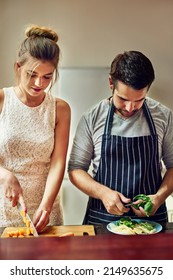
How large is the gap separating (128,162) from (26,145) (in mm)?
298

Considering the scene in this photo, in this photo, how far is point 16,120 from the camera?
3.51 ft

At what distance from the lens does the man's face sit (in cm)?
104

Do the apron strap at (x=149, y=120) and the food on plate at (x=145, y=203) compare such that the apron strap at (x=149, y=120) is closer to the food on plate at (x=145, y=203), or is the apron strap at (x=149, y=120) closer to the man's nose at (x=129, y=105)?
the man's nose at (x=129, y=105)

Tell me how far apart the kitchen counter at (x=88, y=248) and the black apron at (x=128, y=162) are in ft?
1.43

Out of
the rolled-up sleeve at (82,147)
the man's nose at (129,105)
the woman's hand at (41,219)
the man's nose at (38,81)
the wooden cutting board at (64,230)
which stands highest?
the man's nose at (38,81)

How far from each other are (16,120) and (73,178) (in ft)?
0.77

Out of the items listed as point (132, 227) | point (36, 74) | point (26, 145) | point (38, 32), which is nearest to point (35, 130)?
point (26, 145)

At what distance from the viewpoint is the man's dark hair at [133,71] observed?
1022 mm

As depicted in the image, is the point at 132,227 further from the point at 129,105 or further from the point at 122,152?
the point at 129,105

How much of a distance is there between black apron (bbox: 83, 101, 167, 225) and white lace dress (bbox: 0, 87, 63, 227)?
0.55 ft

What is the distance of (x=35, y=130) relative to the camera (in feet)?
3.52

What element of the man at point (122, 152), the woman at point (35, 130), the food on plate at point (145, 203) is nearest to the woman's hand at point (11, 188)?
the woman at point (35, 130)

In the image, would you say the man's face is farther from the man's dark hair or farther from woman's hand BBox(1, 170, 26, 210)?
woman's hand BBox(1, 170, 26, 210)

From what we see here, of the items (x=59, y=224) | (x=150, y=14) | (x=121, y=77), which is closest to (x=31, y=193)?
(x=59, y=224)
